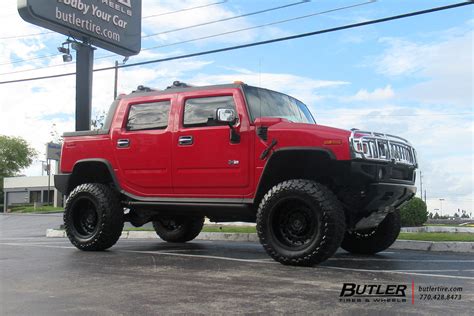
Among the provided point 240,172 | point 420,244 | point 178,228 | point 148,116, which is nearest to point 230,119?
point 240,172

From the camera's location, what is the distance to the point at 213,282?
5230mm

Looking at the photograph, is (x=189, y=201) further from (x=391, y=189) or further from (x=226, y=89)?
(x=391, y=189)

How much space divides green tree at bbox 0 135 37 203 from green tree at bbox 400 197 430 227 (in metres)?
83.3

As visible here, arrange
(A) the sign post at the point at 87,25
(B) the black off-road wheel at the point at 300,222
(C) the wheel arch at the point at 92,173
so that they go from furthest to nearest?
(A) the sign post at the point at 87,25 < (C) the wheel arch at the point at 92,173 < (B) the black off-road wheel at the point at 300,222

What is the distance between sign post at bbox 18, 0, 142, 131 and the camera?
49.5 ft

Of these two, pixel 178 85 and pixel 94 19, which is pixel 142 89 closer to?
pixel 178 85

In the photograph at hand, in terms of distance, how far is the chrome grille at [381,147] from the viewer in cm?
607

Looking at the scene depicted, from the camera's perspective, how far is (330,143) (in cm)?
612

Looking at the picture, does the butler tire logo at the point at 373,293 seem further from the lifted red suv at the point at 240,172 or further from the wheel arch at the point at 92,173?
the wheel arch at the point at 92,173

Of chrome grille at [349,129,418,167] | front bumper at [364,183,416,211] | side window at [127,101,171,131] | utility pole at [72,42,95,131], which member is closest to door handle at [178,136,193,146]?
side window at [127,101,171,131]

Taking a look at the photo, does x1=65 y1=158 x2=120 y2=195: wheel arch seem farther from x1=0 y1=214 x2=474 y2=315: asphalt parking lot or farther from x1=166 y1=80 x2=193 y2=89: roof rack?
x1=166 y1=80 x2=193 y2=89: roof rack

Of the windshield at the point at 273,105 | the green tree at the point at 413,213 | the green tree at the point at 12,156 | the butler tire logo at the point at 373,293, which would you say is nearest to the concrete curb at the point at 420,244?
the windshield at the point at 273,105

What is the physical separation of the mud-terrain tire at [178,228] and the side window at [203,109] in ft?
8.82

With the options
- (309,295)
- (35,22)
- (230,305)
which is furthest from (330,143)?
(35,22)
